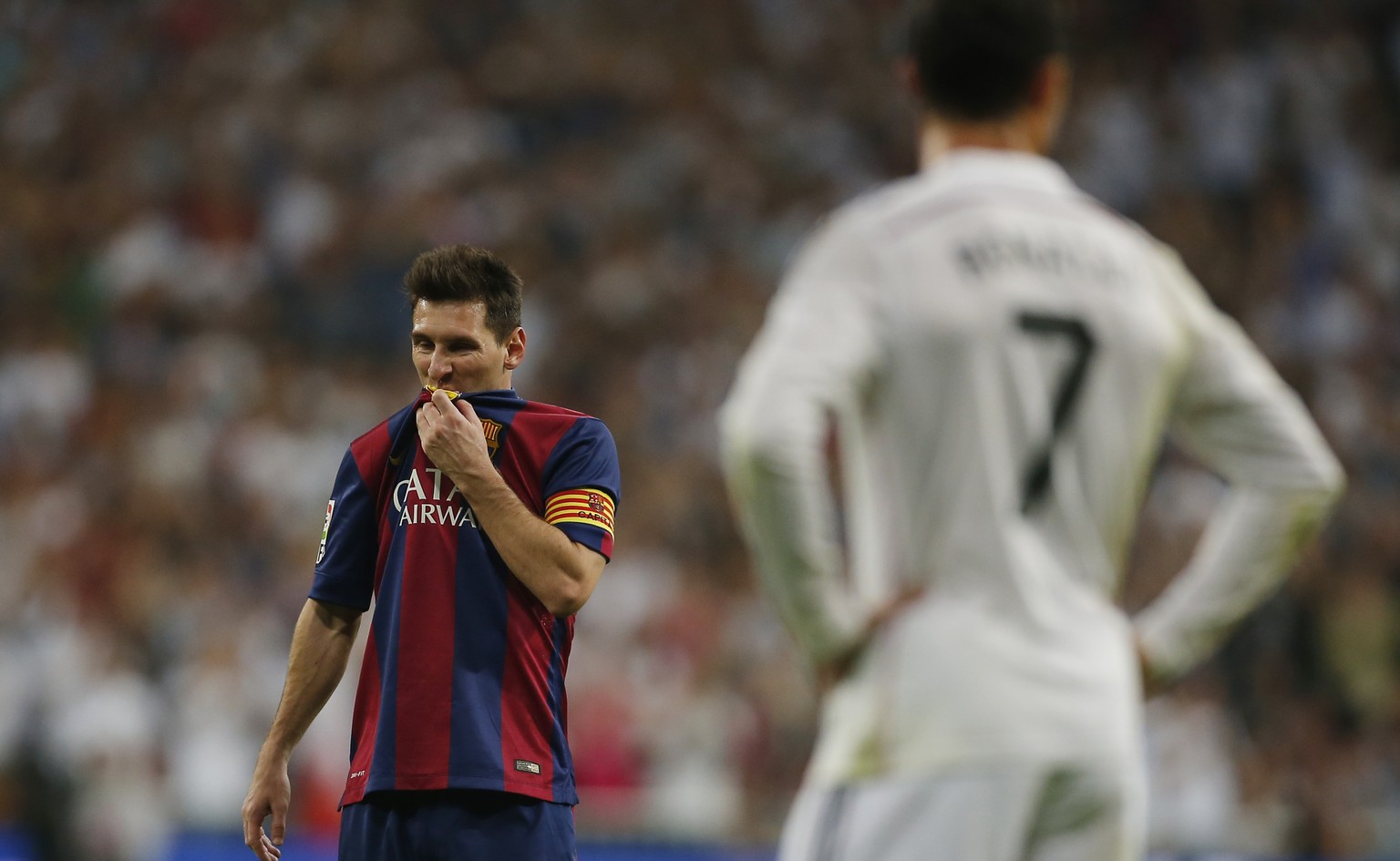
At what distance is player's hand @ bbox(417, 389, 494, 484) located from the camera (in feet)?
12.0

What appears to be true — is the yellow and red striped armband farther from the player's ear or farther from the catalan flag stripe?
the player's ear

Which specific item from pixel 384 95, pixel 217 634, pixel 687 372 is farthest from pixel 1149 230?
pixel 217 634

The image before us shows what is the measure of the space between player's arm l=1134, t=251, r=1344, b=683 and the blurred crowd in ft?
23.8

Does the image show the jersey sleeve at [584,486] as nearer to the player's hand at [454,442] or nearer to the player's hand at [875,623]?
the player's hand at [454,442]

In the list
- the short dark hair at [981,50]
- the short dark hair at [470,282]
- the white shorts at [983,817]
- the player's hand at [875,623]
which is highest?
the short dark hair at [981,50]

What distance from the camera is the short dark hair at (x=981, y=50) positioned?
265 centimetres

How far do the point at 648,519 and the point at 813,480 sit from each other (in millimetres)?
9937

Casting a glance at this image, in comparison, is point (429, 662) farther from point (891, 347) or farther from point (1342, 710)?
point (1342, 710)

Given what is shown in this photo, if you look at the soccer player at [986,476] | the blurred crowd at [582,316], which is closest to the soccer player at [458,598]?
the soccer player at [986,476]

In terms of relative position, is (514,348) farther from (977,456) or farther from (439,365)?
(977,456)

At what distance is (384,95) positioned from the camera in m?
15.2

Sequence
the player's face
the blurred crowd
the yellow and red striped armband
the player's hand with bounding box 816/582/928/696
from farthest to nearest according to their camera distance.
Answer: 1. the blurred crowd
2. the player's face
3. the yellow and red striped armband
4. the player's hand with bounding box 816/582/928/696

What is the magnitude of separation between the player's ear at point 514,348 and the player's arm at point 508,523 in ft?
0.95

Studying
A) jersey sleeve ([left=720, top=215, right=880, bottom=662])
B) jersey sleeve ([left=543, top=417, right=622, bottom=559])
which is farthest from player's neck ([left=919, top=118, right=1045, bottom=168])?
jersey sleeve ([left=543, top=417, right=622, bottom=559])
